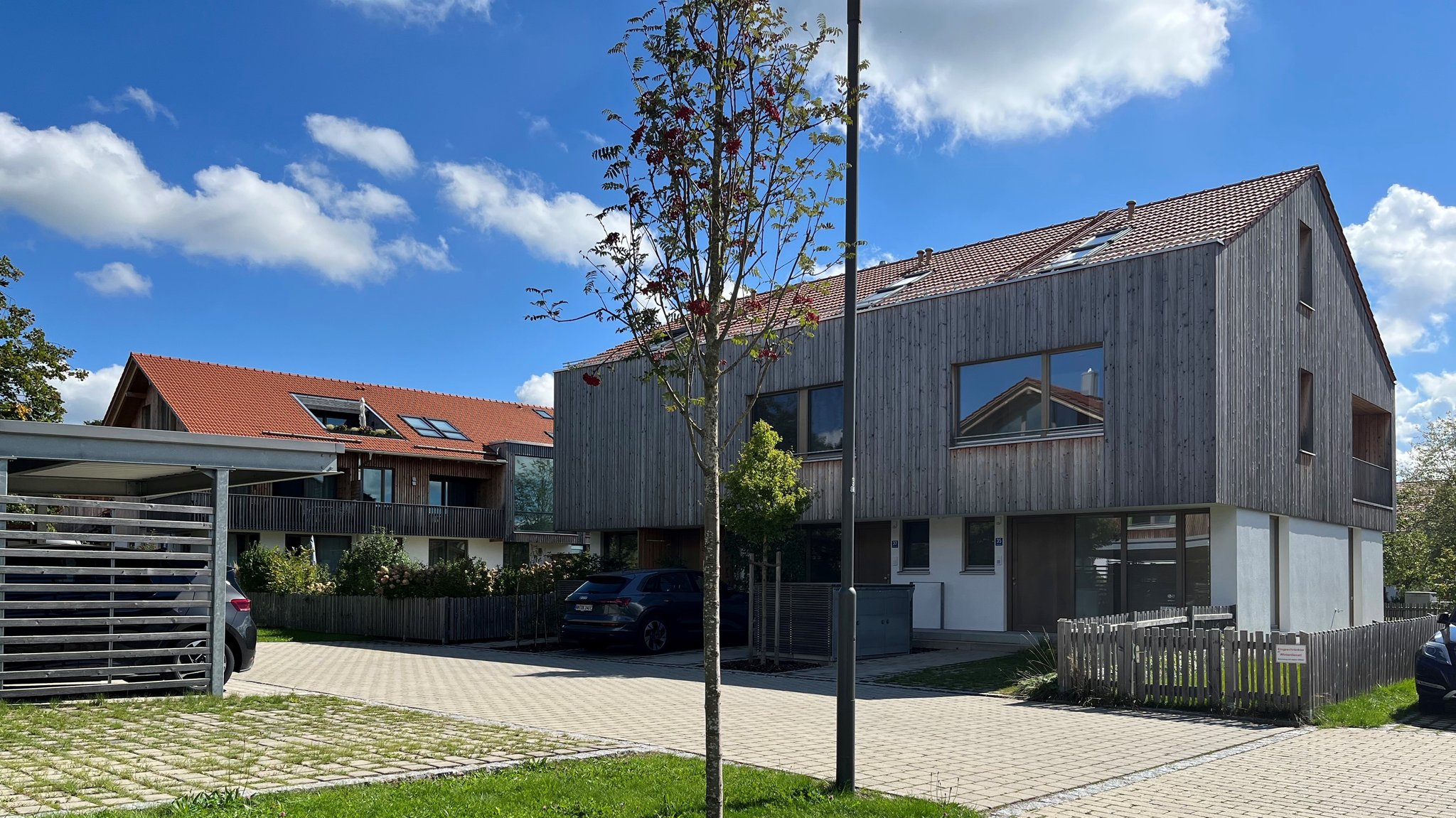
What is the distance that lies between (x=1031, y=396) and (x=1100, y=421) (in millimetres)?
1315

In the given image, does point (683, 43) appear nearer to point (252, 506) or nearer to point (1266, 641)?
point (1266, 641)

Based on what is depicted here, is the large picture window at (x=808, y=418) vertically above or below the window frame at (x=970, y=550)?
above

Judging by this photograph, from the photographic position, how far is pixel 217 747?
9.18 metres

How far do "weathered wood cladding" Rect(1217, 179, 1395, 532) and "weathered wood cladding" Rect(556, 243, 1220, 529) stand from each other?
0.52 meters

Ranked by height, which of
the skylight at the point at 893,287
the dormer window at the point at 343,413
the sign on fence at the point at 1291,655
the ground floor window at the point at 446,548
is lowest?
the ground floor window at the point at 446,548

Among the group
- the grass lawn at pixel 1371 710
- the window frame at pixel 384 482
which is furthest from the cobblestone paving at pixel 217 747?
the window frame at pixel 384 482

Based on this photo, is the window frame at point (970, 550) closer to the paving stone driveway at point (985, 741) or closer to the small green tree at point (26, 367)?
the paving stone driveway at point (985, 741)

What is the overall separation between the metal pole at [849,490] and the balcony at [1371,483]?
2084cm

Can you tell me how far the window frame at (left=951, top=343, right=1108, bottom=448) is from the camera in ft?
62.8

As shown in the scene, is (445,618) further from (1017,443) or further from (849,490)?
(849,490)

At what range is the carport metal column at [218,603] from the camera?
502 inches

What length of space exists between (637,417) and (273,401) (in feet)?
58.9

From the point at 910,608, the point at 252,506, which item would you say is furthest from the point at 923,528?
the point at 252,506

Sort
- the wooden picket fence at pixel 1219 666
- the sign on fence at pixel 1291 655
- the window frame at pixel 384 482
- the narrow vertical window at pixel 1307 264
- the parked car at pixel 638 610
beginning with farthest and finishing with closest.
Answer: the window frame at pixel 384 482
the narrow vertical window at pixel 1307 264
the parked car at pixel 638 610
the wooden picket fence at pixel 1219 666
the sign on fence at pixel 1291 655
